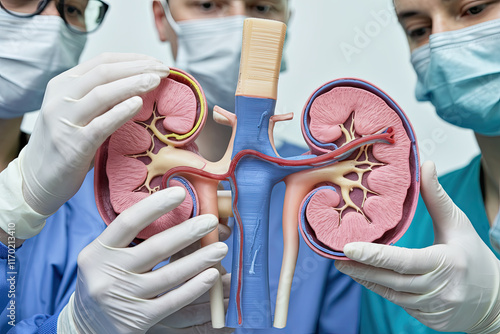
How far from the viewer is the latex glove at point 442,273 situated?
42.2 inches

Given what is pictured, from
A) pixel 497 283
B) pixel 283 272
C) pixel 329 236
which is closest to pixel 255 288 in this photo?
pixel 283 272

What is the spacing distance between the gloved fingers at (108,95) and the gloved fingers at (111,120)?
3 cm

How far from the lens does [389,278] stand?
43.0 inches

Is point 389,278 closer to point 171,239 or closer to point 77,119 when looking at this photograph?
point 171,239

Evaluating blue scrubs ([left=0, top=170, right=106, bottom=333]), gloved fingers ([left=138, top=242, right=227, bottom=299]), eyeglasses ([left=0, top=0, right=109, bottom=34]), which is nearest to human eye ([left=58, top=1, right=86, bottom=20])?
eyeglasses ([left=0, top=0, right=109, bottom=34])

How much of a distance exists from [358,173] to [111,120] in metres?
0.50

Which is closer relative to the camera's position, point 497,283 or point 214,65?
point 497,283

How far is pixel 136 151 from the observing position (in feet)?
3.43

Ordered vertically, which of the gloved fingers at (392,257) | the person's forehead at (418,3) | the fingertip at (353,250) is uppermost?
the person's forehead at (418,3)

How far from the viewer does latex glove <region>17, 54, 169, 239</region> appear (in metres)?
1.04

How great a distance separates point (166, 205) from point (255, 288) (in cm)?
25

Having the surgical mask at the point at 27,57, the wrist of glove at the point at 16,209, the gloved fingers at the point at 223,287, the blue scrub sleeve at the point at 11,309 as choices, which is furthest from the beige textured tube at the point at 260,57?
the surgical mask at the point at 27,57

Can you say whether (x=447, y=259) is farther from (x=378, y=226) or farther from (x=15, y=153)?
(x=15, y=153)

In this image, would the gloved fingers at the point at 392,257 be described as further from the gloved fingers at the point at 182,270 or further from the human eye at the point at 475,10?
the human eye at the point at 475,10
